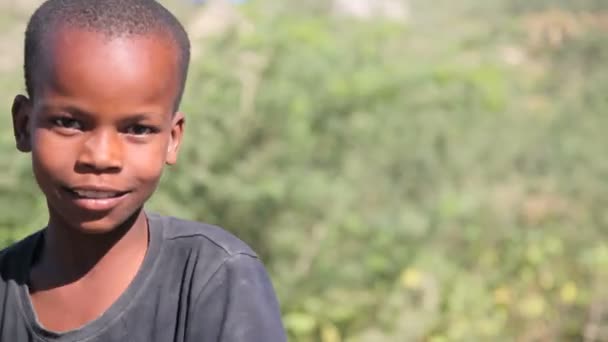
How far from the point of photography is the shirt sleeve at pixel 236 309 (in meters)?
1.24

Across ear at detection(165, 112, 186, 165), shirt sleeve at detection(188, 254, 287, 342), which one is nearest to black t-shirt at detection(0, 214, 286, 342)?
shirt sleeve at detection(188, 254, 287, 342)

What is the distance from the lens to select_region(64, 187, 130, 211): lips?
3.99 feet

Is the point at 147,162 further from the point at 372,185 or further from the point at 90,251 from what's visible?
the point at 372,185

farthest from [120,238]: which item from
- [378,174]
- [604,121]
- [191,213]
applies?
[604,121]

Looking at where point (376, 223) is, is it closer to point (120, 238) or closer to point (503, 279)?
point (503, 279)

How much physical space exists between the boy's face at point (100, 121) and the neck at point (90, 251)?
0.06 meters

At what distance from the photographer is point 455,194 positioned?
202 inches

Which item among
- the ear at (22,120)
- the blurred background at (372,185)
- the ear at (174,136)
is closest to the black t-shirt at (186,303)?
the ear at (174,136)

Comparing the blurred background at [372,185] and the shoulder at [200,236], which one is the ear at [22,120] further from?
the blurred background at [372,185]

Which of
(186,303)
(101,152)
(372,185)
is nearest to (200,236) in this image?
(186,303)

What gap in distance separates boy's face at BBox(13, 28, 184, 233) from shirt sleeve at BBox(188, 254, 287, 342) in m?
0.15

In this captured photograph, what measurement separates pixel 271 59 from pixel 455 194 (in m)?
1.33

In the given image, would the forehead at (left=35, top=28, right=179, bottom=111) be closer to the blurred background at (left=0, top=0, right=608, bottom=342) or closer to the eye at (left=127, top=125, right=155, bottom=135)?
the eye at (left=127, top=125, right=155, bottom=135)

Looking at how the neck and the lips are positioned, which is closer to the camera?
the lips
